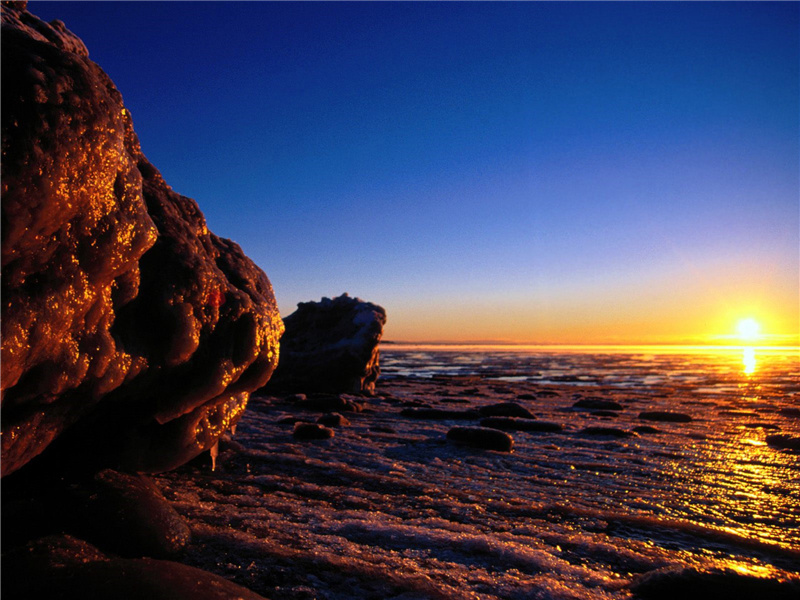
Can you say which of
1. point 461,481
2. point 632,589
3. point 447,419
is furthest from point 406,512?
point 447,419

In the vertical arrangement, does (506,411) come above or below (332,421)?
below

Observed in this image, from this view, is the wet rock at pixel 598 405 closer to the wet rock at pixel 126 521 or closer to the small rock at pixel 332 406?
the small rock at pixel 332 406

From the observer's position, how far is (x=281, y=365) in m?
11.6

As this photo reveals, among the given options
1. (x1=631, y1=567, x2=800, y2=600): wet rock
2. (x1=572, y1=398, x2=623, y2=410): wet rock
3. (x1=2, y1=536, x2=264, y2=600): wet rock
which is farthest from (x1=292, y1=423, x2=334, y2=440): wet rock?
(x1=572, y1=398, x2=623, y2=410): wet rock

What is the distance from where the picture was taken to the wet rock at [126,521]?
2316 millimetres

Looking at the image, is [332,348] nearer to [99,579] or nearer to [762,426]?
[762,426]

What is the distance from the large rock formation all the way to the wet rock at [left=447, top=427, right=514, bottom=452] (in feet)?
9.62

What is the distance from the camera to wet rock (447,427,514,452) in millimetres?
5457

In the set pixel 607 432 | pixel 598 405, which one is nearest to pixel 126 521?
pixel 607 432

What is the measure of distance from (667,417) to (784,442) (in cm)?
235

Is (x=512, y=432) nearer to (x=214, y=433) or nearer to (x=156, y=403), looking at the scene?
(x=214, y=433)

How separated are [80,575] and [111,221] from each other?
5.14 ft

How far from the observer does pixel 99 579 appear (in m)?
1.74

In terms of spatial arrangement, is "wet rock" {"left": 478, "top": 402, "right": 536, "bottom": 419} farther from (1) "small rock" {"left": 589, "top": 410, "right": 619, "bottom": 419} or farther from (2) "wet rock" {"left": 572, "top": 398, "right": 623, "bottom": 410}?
(2) "wet rock" {"left": 572, "top": 398, "right": 623, "bottom": 410}
